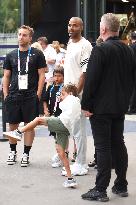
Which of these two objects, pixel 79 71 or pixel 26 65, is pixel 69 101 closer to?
pixel 79 71

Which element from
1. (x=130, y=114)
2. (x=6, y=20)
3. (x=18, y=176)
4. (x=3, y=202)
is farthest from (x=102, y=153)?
(x=6, y=20)

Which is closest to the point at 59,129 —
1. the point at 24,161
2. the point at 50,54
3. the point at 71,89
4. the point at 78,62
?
the point at 71,89

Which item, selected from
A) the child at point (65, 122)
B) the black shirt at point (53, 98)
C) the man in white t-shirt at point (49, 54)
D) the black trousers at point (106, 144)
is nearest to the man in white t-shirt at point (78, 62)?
the child at point (65, 122)

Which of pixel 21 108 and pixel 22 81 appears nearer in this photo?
pixel 22 81

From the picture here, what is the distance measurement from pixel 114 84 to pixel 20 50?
252cm

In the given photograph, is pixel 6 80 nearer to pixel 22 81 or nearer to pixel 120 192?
pixel 22 81

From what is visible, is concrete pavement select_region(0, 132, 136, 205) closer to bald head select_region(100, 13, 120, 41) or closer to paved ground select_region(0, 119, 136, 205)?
paved ground select_region(0, 119, 136, 205)

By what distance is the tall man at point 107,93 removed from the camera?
20.9 ft

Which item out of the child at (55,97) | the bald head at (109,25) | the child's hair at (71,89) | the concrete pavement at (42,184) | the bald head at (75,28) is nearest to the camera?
the bald head at (109,25)

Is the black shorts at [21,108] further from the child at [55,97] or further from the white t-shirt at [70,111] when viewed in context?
the white t-shirt at [70,111]

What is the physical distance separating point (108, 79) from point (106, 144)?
2.39 feet

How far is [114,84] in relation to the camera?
6.45 metres

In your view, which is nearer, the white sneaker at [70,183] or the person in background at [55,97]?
the white sneaker at [70,183]

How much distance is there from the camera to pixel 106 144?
653cm
